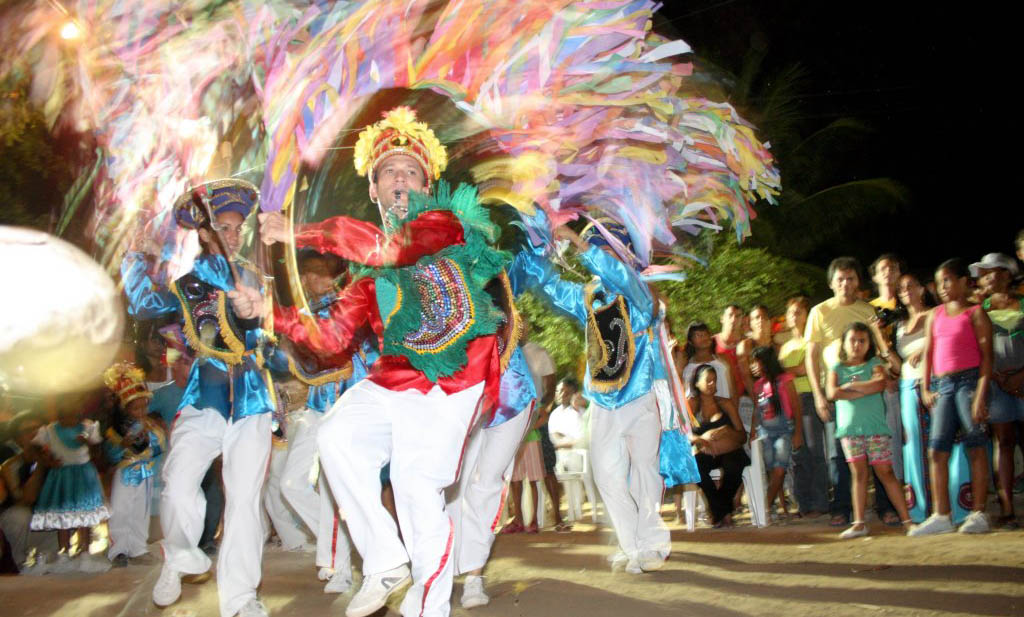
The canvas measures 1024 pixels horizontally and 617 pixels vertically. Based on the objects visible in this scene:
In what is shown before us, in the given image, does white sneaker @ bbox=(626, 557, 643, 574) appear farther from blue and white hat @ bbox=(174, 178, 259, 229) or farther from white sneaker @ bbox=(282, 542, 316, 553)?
white sneaker @ bbox=(282, 542, 316, 553)

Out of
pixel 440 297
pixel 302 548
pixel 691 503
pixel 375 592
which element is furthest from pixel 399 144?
pixel 691 503

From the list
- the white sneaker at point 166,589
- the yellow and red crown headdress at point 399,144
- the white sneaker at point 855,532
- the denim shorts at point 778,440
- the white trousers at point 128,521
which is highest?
the yellow and red crown headdress at point 399,144

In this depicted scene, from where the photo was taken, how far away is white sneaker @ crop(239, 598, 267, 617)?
4942 millimetres

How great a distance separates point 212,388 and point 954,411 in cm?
491

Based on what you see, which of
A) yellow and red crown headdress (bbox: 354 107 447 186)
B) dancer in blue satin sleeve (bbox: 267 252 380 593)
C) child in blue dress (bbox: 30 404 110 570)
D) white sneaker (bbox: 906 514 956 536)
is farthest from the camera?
child in blue dress (bbox: 30 404 110 570)

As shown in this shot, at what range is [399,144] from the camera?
16.7 feet

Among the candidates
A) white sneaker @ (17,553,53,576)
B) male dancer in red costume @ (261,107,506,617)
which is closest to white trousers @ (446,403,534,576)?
male dancer in red costume @ (261,107,506,617)

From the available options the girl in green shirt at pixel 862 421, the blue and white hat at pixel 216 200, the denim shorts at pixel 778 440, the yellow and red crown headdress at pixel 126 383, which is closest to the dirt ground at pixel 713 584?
the girl in green shirt at pixel 862 421

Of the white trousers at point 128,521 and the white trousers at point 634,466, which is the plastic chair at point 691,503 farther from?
the white trousers at point 128,521

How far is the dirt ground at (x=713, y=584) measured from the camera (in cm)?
476

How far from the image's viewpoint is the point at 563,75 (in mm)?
5445

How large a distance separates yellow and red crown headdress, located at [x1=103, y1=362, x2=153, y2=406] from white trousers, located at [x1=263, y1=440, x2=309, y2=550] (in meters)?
1.40

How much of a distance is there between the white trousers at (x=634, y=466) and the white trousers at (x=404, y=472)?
6.79 feet

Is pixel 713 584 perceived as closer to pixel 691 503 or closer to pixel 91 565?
pixel 691 503
